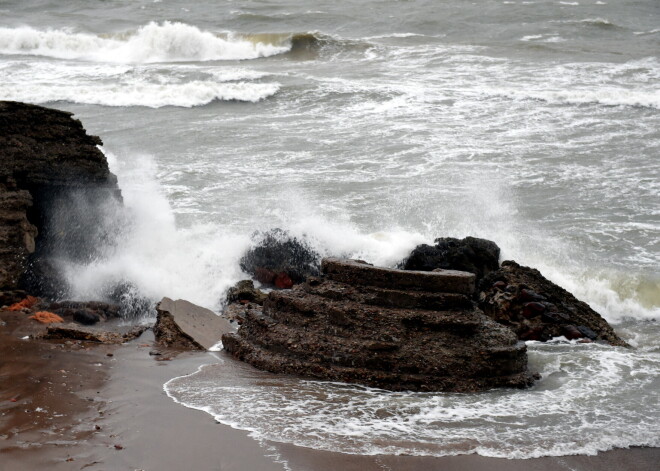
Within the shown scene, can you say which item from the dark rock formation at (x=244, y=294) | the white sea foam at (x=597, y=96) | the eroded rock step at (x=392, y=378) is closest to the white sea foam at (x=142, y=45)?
the white sea foam at (x=597, y=96)

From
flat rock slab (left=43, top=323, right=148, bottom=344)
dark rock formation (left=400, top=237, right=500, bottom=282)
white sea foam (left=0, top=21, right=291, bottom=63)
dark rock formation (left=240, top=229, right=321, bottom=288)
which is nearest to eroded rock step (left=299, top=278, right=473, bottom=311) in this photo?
flat rock slab (left=43, top=323, right=148, bottom=344)

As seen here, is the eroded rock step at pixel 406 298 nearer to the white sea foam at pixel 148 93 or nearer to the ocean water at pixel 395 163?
the ocean water at pixel 395 163

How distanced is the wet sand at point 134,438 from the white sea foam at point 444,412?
12cm

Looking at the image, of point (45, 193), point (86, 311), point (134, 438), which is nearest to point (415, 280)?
point (134, 438)

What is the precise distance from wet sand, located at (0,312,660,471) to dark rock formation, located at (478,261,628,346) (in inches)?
107

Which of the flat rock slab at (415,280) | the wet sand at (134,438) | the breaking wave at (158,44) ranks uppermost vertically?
the breaking wave at (158,44)

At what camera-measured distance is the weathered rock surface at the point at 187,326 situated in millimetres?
7812

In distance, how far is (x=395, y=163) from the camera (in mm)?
14750

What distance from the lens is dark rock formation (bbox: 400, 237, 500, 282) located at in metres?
9.42

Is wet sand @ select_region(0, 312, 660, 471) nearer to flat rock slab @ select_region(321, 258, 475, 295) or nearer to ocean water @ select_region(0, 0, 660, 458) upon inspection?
ocean water @ select_region(0, 0, 660, 458)

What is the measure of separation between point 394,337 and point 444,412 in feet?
2.66

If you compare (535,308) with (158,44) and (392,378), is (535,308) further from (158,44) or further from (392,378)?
(158,44)

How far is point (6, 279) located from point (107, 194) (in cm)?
173

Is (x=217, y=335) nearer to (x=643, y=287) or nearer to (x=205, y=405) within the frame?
(x=205, y=405)
